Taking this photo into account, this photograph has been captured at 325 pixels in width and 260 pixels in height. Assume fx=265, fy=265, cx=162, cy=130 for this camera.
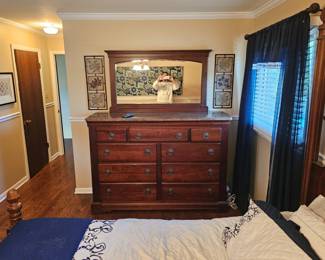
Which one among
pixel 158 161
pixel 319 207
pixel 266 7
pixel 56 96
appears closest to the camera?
pixel 319 207

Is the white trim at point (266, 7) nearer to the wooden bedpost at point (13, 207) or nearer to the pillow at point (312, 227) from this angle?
the pillow at point (312, 227)

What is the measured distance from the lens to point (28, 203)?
3449 mm

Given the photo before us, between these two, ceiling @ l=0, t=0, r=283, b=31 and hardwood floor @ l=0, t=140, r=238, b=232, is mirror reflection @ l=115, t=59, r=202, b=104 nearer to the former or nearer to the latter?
ceiling @ l=0, t=0, r=283, b=31

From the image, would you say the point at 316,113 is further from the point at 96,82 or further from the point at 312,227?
the point at 96,82

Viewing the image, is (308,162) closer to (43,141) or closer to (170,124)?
(170,124)

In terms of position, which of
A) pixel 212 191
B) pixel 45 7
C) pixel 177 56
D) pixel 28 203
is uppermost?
pixel 45 7

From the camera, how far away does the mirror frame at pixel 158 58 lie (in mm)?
3301

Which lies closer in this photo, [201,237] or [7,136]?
[201,237]

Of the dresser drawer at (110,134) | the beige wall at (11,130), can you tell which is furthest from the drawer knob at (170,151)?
the beige wall at (11,130)

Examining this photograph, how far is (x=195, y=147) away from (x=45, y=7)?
7.49 ft

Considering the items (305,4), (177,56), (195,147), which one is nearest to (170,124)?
(195,147)

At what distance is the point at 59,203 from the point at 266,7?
338cm

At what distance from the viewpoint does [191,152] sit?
303 cm

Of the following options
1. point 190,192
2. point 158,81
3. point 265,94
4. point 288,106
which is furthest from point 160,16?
point 190,192
